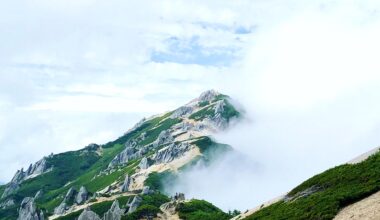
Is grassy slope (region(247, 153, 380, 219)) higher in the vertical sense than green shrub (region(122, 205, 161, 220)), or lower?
lower

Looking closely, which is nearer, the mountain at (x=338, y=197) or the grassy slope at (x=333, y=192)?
the mountain at (x=338, y=197)

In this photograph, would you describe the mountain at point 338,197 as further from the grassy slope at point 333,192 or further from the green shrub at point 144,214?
the green shrub at point 144,214

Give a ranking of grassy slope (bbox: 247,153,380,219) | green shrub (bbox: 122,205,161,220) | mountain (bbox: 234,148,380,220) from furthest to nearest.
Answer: green shrub (bbox: 122,205,161,220)
grassy slope (bbox: 247,153,380,219)
mountain (bbox: 234,148,380,220)

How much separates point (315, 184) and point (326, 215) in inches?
680

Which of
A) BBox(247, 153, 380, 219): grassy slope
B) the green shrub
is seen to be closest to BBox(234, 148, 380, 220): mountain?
BBox(247, 153, 380, 219): grassy slope

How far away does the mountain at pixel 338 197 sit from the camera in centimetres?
4681

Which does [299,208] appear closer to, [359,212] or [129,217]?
[359,212]

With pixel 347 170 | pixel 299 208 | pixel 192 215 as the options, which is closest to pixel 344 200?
pixel 299 208

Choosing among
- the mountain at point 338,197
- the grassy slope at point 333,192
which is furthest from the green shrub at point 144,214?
the grassy slope at point 333,192

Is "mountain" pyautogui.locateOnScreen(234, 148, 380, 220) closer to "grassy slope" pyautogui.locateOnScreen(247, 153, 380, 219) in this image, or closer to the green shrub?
"grassy slope" pyautogui.locateOnScreen(247, 153, 380, 219)

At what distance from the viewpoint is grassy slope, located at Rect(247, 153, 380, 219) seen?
162 feet

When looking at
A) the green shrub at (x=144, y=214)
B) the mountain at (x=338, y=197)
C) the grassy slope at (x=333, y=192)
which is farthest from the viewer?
the green shrub at (x=144, y=214)

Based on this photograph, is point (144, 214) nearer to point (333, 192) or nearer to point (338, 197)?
point (333, 192)

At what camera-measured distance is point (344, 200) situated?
50000 mm
